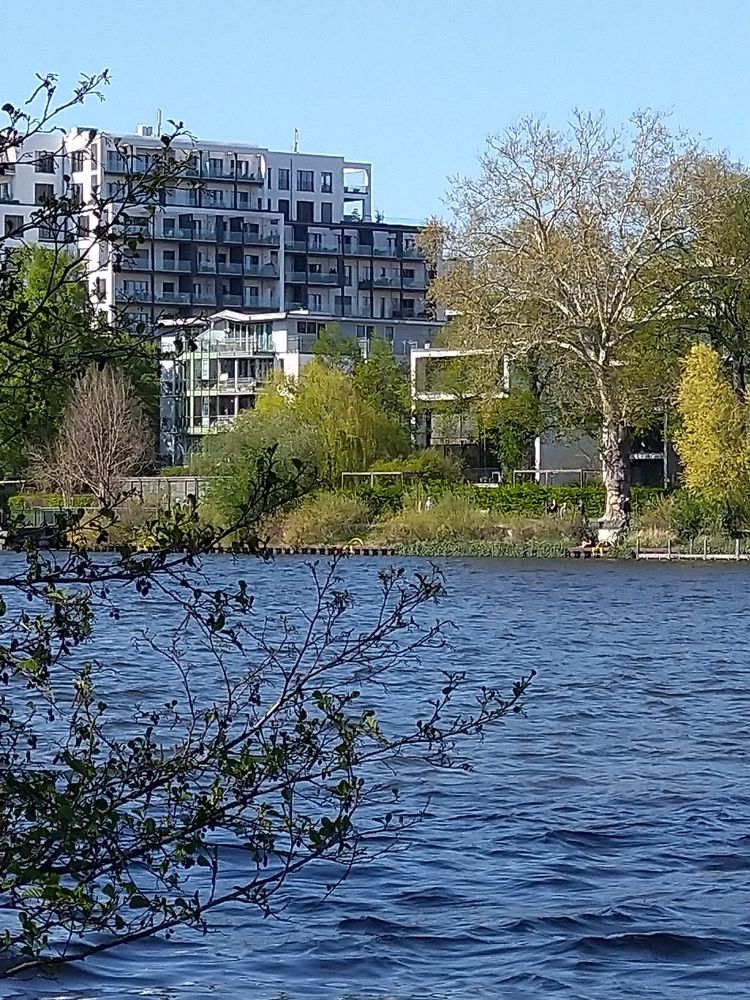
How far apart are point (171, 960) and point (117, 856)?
228 inches

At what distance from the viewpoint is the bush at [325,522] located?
61.6 meters

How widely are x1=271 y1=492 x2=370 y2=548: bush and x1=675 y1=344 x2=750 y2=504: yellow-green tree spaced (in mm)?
11913

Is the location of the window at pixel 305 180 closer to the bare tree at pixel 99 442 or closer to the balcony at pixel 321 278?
the balcony at pixel 321 278

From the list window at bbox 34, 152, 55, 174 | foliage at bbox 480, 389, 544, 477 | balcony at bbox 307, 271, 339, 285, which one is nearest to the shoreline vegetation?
foliage at bbox 480, 389, 544, 477

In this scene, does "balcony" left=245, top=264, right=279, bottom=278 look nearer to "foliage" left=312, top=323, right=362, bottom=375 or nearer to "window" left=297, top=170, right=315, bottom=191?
"window" left=297, top=170, right=315, bottom=191

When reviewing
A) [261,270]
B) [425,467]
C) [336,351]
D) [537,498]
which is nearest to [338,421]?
[425,467]

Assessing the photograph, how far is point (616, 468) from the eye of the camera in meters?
60.5

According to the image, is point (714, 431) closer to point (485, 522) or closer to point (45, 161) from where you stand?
point (485, 522)

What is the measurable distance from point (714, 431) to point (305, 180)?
7118cm

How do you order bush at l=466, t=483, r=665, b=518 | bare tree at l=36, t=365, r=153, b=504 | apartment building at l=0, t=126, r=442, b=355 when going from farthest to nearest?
1. apartment building at l=0, t=126, r=442, b=355
2. bush at l=466, t=483, r=665, b=518
3. bare tree at l=36, t=365, r=153, b=504

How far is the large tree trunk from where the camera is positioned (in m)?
60.4

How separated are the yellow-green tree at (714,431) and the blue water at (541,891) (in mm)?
33512

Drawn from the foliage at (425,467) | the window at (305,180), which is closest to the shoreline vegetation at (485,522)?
the foliage at (425,467)

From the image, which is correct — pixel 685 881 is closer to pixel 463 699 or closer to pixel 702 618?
pixel 463 699
